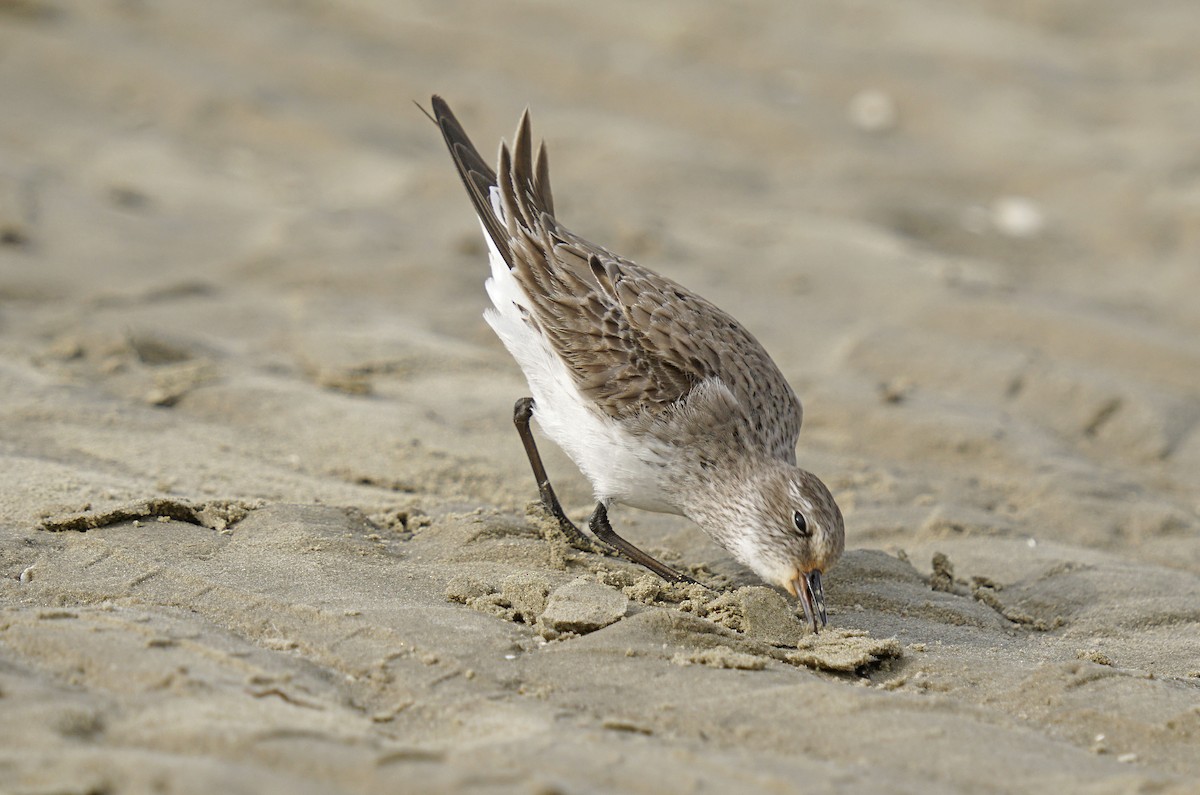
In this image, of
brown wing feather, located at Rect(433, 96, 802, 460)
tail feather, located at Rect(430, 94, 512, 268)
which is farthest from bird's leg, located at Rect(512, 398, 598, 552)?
tail feather, located at Rect(430, 94, 512, 268)

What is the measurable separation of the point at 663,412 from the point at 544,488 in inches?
28.8

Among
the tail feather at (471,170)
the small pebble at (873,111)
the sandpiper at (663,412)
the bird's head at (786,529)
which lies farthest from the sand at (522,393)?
the tail feather at (471,170)

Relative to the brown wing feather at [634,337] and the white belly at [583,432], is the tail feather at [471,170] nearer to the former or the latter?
the brown wing feather at [634,337]

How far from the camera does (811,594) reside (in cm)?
473

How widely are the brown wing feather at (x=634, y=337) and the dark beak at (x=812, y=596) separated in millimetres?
605

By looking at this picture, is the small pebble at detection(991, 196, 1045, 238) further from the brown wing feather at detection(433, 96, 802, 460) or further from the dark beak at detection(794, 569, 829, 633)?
the dark beak at detection(794, 569, 829, 633)

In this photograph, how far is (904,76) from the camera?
13.1m

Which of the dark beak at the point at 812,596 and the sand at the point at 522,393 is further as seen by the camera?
the dark beak at the point at 812,596

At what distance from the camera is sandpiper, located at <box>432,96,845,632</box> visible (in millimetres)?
4863

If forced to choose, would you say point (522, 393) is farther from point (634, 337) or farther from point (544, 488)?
point (634, 337)

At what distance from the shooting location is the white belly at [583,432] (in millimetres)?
5074

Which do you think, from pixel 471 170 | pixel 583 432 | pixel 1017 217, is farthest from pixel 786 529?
pixel 1017 217

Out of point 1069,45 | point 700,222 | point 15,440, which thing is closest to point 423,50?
point 700,222

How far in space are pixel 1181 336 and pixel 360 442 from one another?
5.58 metres
